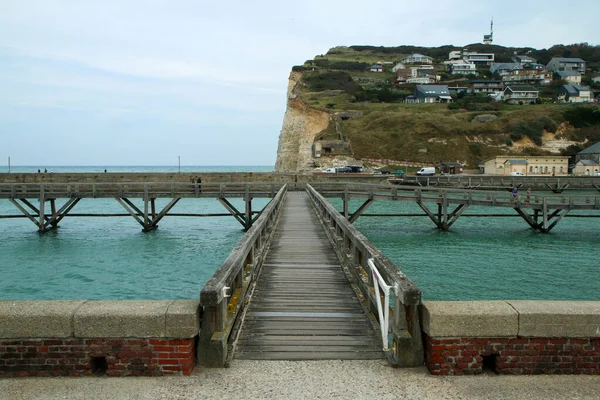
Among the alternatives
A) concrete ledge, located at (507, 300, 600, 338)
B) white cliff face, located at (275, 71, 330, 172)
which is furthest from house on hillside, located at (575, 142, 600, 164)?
concrete ledge, located at (507, 300, 600, 338)

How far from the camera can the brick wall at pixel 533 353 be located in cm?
468

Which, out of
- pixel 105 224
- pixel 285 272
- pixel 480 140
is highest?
pixel 480 140

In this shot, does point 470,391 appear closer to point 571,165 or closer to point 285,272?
point 285,272

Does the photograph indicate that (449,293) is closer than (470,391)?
No

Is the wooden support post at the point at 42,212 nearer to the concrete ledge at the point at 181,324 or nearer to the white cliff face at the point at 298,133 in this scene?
the concrete ledge at the point at 181,324

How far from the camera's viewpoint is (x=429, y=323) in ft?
15.4

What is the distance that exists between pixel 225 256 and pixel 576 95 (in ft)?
403

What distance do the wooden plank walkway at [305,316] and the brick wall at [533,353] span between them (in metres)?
1.00

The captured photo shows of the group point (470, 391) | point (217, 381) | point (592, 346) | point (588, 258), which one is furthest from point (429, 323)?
point (588, 258)

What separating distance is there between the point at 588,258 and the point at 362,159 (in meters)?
53.6

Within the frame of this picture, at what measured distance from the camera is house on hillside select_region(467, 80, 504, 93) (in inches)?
5364

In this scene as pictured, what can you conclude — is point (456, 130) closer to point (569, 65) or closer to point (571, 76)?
point (571, 76)

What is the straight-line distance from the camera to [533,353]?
185 inches

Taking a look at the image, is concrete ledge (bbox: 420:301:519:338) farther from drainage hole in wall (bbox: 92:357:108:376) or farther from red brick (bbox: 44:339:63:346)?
red brick (bbox: 44:339:63:346)
